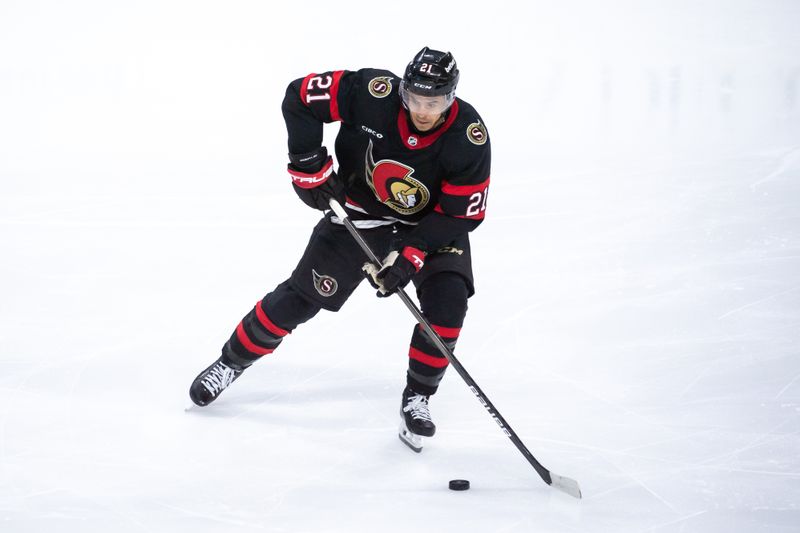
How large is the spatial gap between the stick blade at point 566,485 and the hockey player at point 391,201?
368 millimetres

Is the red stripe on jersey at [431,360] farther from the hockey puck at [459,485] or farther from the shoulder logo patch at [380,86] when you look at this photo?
the shoulder logo patch at [380,86]

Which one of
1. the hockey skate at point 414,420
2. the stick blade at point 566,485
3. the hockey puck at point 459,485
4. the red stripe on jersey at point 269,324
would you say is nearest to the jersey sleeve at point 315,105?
the red stripe on jersey at point 269,324

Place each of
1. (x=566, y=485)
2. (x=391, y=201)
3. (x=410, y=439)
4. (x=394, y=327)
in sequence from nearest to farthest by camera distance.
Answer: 1. (x=566, y=485)
2. (x=410, y=439)
3. (x=391, y=201)
4. (x=394, y=327)

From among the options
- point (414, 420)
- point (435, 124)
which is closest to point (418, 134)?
point (435, 124)

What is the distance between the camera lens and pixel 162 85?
7.06 meters

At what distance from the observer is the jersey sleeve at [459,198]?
95.2 inches

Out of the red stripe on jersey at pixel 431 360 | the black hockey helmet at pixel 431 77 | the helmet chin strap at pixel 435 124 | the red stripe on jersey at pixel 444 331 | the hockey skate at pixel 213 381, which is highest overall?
the black hockey helmet at pixel 431 77

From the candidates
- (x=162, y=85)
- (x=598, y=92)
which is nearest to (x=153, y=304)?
(x=162, y=85)

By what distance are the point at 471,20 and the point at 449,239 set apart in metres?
6.28

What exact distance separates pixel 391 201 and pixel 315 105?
356 mm

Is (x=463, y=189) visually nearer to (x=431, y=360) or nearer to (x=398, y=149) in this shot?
(x=398, y=149)

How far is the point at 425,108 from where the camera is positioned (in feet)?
7.72

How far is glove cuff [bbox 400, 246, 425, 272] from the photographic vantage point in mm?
2395

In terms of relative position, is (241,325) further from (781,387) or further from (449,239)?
(781,387)
